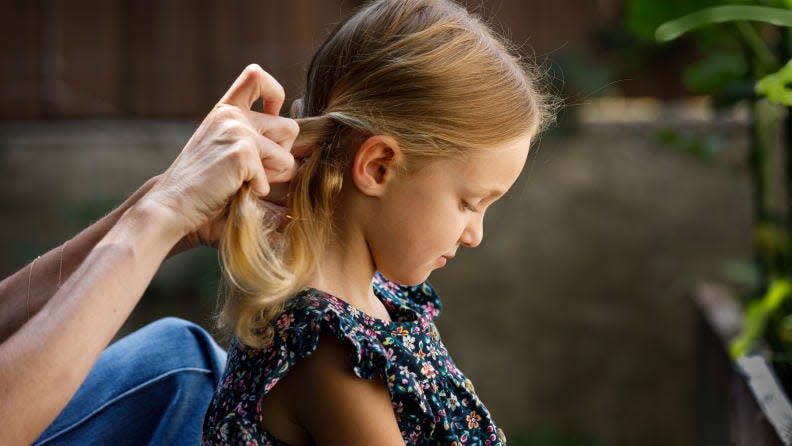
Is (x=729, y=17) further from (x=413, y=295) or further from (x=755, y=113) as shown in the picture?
(x=755, y=113)

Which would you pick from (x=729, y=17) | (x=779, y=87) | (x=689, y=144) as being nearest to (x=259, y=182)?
(x=779, y=87)

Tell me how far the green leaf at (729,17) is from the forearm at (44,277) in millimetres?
898

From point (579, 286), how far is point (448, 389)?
302 cm

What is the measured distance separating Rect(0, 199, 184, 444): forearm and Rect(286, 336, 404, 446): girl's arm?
0.76ft

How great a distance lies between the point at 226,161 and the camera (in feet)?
4.03

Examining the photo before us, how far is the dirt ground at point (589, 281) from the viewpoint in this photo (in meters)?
4.28

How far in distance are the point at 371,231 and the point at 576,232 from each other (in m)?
3.06

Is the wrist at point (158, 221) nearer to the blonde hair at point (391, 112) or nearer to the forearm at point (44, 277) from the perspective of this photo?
the blonde hair at point (391, 112)

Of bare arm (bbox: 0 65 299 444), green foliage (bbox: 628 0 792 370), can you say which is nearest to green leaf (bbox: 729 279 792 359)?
green foliage (bbox: 628 0 792 370)

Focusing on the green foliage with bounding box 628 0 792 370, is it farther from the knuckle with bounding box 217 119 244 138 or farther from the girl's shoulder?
the knuckle with bounding box 217 119 244 138

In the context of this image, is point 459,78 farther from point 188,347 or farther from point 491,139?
point 188,347

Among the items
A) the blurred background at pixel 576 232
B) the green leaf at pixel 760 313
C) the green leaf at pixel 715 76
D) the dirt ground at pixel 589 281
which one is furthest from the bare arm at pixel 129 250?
the dirt ground at pixel 589 281

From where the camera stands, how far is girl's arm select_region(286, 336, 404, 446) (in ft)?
4.09

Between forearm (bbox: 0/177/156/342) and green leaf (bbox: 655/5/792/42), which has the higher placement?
green leaf (bbox: 655/5/792/42)
